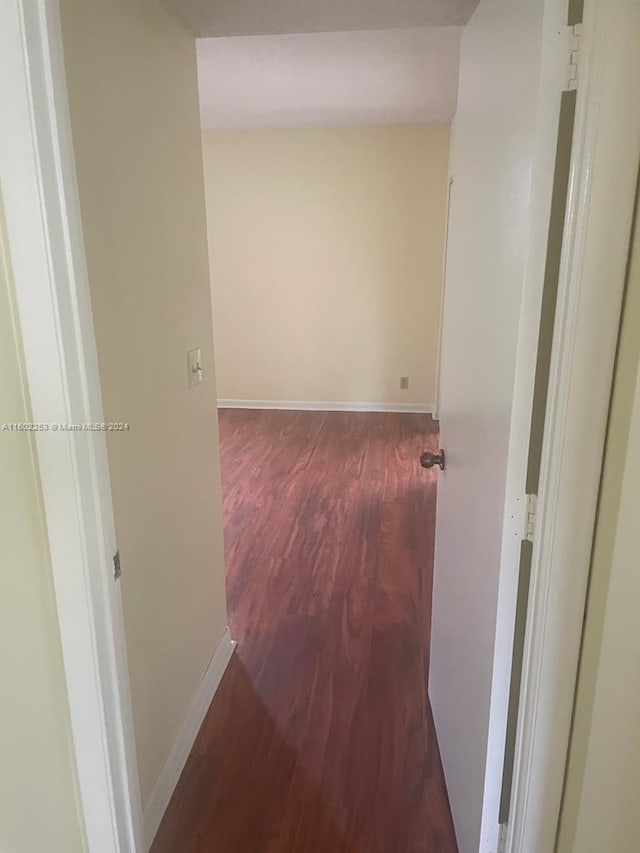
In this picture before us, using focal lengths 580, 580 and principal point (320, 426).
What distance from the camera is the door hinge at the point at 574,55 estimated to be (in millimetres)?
826

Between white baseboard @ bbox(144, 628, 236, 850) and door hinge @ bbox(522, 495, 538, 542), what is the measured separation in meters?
1.27

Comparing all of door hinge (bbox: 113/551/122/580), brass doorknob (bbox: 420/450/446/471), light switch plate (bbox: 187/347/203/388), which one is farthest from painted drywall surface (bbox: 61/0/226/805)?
brass doorknob (bbox: 420/450/446/471)

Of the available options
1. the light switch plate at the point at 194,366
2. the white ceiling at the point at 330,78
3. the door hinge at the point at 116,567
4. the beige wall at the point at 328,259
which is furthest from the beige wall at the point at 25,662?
the beige wall at the point at 328,259

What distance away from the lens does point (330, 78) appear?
12.2 feet

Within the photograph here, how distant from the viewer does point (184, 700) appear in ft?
6.01

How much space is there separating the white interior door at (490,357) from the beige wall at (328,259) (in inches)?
149

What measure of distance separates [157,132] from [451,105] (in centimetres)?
359

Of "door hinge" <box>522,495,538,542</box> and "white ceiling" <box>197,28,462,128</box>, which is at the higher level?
"white ceiling" <box>197,28,462,128</box>

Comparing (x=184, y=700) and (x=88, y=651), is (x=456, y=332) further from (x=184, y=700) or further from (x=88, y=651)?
(x=184, y=700)

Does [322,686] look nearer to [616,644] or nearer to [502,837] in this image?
[502,837]

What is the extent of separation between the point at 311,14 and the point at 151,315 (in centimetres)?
91

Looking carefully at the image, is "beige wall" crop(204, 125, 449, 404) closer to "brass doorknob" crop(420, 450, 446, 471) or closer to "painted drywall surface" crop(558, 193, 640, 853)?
"brass doorknob" crop(420, 450, 446, 471)

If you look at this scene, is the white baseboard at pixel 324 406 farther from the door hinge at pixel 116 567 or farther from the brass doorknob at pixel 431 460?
the door hinge at pixel 116 567

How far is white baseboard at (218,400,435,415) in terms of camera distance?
18.7ft
